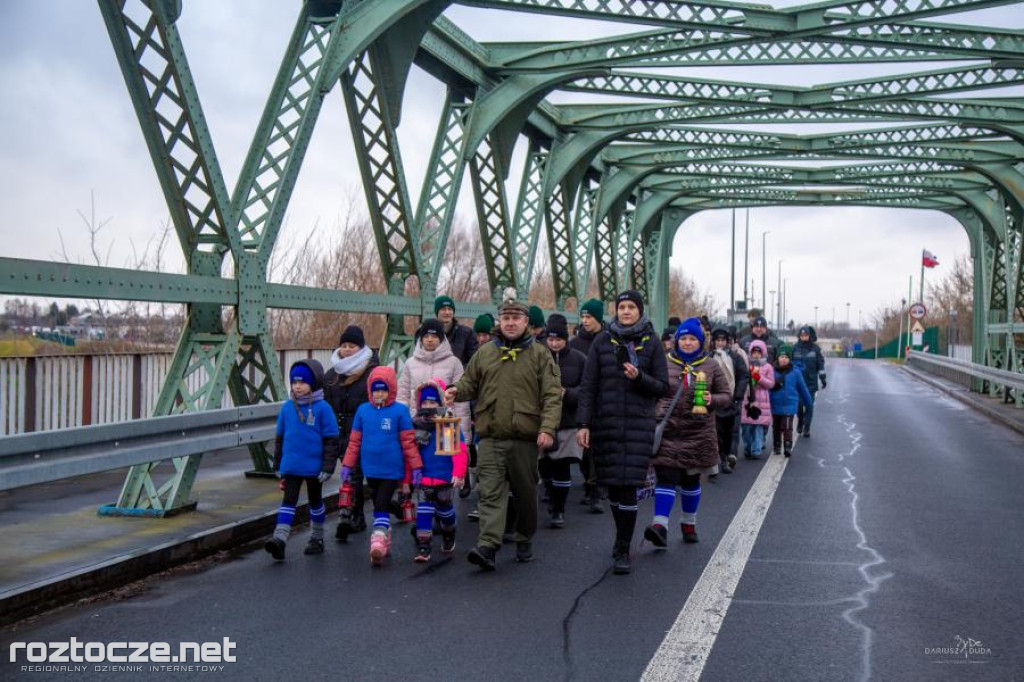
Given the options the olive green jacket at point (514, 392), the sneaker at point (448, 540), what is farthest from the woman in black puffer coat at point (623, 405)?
the sneaker at point (448, 540)

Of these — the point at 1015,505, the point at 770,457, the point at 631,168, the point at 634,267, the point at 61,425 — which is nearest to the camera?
the point at 1015,505

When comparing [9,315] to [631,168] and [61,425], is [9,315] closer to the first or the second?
[61,425]

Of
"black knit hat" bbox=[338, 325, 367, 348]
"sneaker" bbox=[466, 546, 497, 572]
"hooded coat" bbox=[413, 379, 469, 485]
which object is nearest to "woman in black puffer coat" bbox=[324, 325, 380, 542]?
"black knit hat" bbox=[338, 325, 367, 348]

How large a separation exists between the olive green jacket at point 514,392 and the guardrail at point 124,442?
2082mm

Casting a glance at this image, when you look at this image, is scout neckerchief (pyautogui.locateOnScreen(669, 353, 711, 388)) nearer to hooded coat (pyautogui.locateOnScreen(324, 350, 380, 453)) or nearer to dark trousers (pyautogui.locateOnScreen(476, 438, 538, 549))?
dark trousers (pyautogui.locateOnScreen(476, 438, 538, 549))

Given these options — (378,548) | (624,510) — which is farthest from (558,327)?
(378,548)

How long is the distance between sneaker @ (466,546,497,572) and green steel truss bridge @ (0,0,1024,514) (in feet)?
8.68

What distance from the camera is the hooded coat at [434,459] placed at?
7172 millimetres

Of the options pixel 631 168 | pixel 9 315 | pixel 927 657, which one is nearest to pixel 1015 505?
pixel 927 657

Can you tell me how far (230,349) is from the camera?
8.48 metres

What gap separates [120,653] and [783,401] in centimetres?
1048

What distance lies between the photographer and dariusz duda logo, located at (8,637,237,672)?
4.61 meters

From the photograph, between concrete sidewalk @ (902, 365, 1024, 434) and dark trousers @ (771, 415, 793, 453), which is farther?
concrete sidewalk @ (902, 365, 1024, 434)

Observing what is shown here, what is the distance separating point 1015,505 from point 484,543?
552cm
